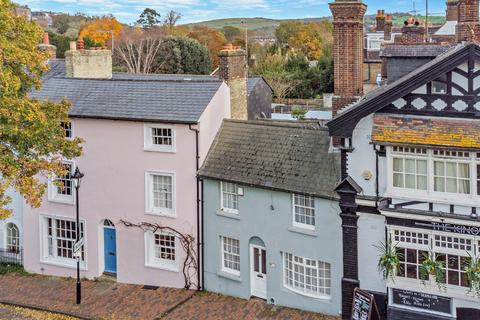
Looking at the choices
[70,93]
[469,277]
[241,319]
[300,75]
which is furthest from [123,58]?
[469,277]

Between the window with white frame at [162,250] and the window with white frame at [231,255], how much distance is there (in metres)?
2.24

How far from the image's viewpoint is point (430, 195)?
18.2 meters

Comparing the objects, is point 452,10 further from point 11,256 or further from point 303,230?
point 11,256

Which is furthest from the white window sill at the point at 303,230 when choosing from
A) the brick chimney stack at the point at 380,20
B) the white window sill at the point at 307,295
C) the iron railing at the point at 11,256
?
the brick chimney stack at the point at 380,20

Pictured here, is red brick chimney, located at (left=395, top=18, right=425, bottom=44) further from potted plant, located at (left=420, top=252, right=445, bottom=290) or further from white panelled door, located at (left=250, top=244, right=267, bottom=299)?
potted plant, located at (left=420, top=252, right=445, bottom=290)

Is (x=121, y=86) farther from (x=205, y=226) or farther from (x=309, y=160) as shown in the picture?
(x=309, y=160)

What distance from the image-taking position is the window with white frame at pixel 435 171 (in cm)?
1766

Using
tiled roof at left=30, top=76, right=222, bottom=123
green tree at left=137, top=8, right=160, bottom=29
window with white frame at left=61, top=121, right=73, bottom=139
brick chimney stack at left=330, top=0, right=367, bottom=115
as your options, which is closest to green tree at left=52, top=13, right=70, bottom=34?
green tree at left=137, top=8, right=160, bottom=29

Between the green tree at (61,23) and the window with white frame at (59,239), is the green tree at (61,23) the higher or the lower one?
the higher one

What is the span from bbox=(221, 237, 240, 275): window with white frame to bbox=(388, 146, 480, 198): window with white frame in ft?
24.3

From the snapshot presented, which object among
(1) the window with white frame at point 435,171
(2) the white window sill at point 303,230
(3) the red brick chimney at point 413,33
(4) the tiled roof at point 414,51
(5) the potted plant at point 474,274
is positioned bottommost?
(5) the potted plant at point 474,274

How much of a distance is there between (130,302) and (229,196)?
5823mm

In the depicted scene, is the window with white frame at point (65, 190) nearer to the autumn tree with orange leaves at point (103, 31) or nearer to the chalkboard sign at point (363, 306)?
the chalkboard sign at point (363, 306)

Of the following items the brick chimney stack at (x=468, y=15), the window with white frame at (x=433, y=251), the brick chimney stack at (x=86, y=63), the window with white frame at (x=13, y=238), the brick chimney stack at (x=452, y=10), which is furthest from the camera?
the brick chimney stack at (x=452, y=10)
